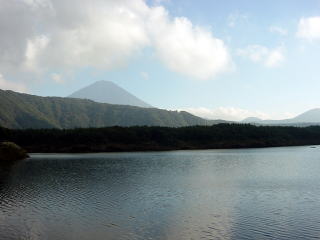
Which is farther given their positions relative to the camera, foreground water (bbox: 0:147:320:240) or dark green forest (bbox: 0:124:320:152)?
dark green forest (bbox: 0:124:320:152)

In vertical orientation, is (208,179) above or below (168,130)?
below

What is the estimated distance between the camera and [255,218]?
25938 mm

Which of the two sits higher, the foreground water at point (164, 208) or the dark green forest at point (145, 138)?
the dark green forest at point (145, 138)

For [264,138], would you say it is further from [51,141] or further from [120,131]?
[51,141]

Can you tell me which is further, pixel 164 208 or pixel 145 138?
pixel 145 138

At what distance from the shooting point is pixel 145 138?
15938 centimetres

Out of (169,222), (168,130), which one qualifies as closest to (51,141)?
(168,130)

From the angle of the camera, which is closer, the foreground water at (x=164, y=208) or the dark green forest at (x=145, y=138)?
the foreground water at (x=164, y=208)

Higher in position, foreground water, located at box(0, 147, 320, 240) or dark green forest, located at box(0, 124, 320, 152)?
dark green forest, located at box(0, 124, 320, 152)

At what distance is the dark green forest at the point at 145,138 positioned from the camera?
151 meters

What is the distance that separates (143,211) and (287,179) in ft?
83.2

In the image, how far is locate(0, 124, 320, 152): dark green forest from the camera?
496 feet

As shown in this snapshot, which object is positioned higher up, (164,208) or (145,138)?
(145,138)

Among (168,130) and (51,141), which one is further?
(168,130)
